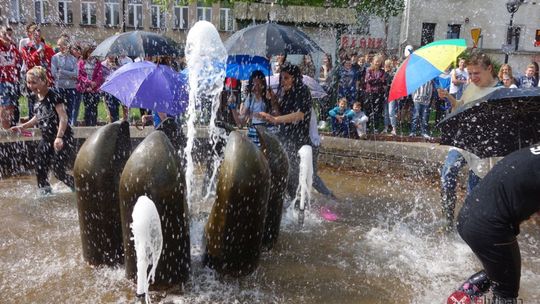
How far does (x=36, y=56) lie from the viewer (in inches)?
412

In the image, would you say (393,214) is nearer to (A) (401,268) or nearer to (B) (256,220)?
(A) (401,268)

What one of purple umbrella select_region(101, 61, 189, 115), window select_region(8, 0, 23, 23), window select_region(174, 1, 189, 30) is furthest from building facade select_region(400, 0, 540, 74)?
purple umbrella select_region(101, 61, 189, 115)

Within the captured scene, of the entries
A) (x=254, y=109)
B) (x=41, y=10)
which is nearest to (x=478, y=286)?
(x=254, y=109)

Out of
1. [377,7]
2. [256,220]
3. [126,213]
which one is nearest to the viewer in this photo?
[126,213]

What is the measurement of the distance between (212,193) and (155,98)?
1.49 metres

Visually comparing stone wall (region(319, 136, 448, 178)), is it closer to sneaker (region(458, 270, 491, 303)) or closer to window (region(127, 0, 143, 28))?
sneaker (region(458, 270, 491, 303))

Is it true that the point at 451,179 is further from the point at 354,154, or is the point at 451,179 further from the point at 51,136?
the point at 51,136

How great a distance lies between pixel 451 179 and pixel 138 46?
5.56 metres

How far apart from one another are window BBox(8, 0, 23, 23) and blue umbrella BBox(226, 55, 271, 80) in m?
34.4

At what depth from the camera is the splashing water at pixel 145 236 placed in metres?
3.48

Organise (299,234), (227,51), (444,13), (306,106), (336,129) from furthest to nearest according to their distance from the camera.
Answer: (444,13) → (336,129) → (227,51) → (306,106) → (299,234)

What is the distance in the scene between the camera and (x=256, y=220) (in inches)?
160

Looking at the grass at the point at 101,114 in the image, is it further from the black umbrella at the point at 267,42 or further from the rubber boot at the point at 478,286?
the rubber boot at the point at 478,286

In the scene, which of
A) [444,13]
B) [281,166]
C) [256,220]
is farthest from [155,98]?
[444,13]
